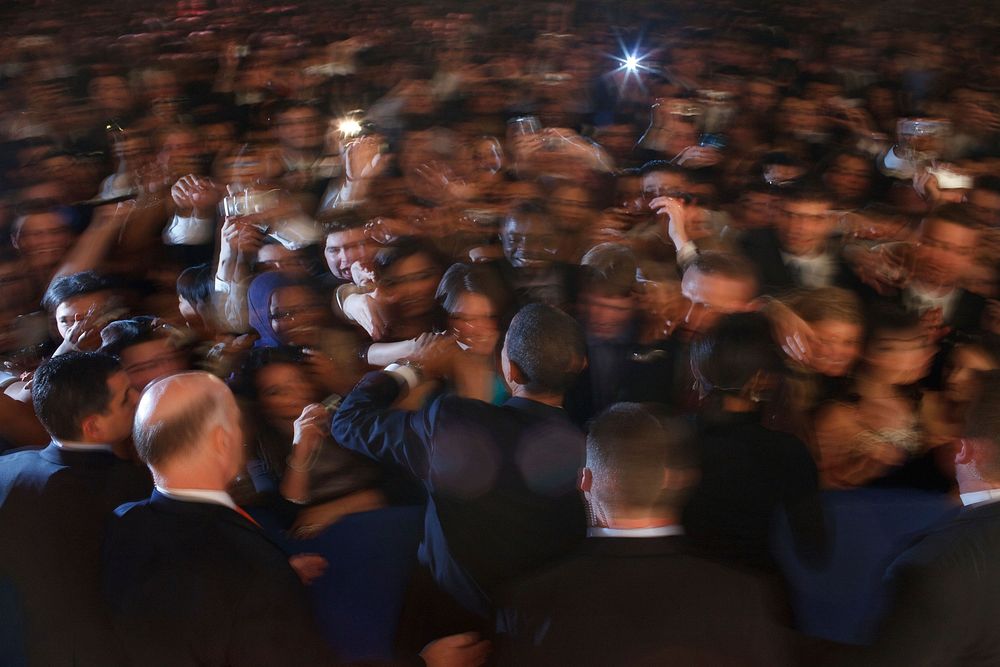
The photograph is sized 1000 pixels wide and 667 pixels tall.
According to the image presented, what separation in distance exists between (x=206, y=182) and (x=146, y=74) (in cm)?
254

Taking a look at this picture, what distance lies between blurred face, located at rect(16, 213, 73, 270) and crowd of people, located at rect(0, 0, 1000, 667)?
0.01 metres

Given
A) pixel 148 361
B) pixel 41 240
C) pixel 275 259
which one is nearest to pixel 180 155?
pixel 41 240

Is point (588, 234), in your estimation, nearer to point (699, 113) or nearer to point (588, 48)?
point (699, 113)

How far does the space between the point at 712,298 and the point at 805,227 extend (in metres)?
0.94

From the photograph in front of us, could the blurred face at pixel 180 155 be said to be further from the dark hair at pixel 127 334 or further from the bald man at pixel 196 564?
the bald man at pixel 196 564

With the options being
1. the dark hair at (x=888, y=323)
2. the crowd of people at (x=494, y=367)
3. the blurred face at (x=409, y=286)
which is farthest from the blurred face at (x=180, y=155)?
the dark hair at (x=888, y=323)

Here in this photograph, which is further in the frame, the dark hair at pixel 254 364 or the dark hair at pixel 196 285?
the dark hair at pixel 196 285

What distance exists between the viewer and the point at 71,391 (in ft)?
5.30

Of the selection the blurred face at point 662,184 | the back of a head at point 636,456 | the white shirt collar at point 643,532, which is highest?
the back of a head at point 636,456

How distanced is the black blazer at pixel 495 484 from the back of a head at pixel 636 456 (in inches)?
11.5

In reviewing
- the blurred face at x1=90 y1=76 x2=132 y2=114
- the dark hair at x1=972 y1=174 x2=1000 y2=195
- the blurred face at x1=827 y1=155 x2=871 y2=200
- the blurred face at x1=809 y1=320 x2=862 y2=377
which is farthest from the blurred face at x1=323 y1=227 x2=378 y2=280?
the blurred face at x1=90 y1=76 x2=132 y2=114

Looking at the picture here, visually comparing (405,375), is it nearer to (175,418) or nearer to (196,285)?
(175,418)

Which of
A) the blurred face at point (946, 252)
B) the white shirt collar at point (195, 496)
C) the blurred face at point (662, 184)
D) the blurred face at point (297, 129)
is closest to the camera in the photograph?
the white shirt collar at point (195, 496)

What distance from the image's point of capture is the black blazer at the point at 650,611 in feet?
4.15
